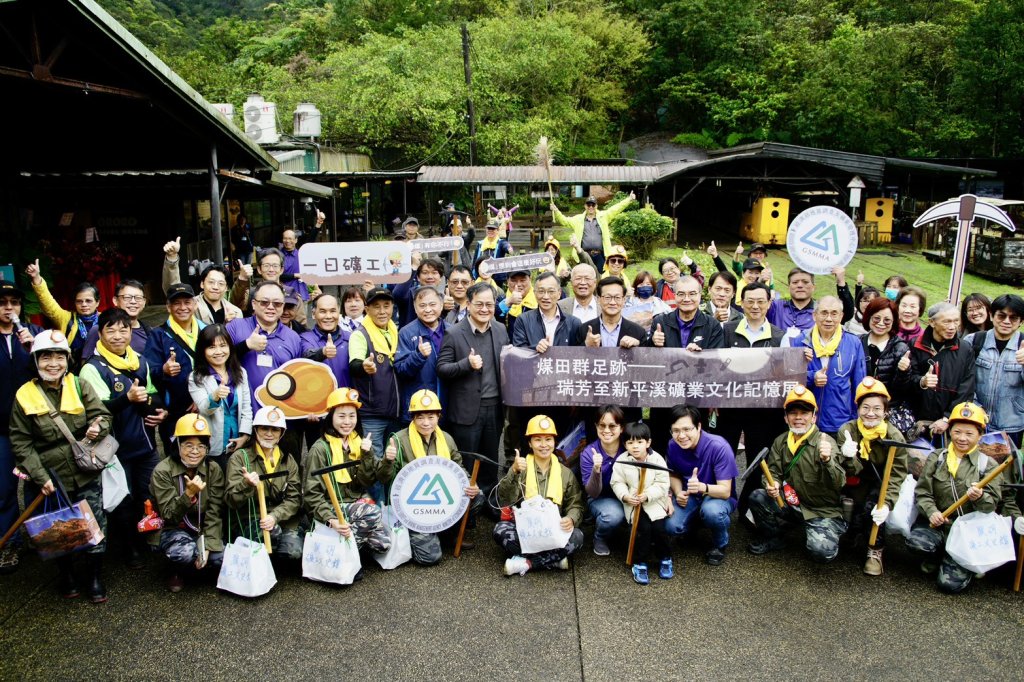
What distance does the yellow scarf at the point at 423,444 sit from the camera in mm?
5555

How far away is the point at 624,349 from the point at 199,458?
328cm

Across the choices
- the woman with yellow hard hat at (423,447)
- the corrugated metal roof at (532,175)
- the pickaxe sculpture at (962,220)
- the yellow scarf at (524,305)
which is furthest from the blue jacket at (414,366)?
the corrugated metal roof at (532,175)

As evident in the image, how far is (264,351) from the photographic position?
5949mm

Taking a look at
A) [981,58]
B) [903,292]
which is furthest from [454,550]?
[981,58]

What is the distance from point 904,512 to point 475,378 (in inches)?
131

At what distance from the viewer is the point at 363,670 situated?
441 centimetres

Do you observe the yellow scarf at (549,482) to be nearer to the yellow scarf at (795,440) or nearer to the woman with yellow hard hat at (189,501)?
the yellow scarf at (795,440)

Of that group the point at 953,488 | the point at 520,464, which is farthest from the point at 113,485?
the point at 953,488

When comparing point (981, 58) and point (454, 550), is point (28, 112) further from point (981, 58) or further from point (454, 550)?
point (981, 58)

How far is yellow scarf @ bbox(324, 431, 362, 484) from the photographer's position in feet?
17.9

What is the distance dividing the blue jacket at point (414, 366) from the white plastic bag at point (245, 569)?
1.69m

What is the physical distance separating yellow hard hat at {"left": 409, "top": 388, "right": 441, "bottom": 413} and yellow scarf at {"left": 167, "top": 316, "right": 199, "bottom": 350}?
181 centimetres

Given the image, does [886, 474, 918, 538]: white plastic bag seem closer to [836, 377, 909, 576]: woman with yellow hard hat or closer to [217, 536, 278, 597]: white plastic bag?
[836, 377, 909, 576]: woman with yellow hard hat

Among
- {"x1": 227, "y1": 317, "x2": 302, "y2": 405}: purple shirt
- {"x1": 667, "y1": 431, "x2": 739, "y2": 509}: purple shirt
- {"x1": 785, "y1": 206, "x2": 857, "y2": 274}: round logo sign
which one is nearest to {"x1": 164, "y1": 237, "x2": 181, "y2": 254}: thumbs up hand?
{"x1": 227, "y1": 317, "x2": 302, "y2": 405}: purple shirt
